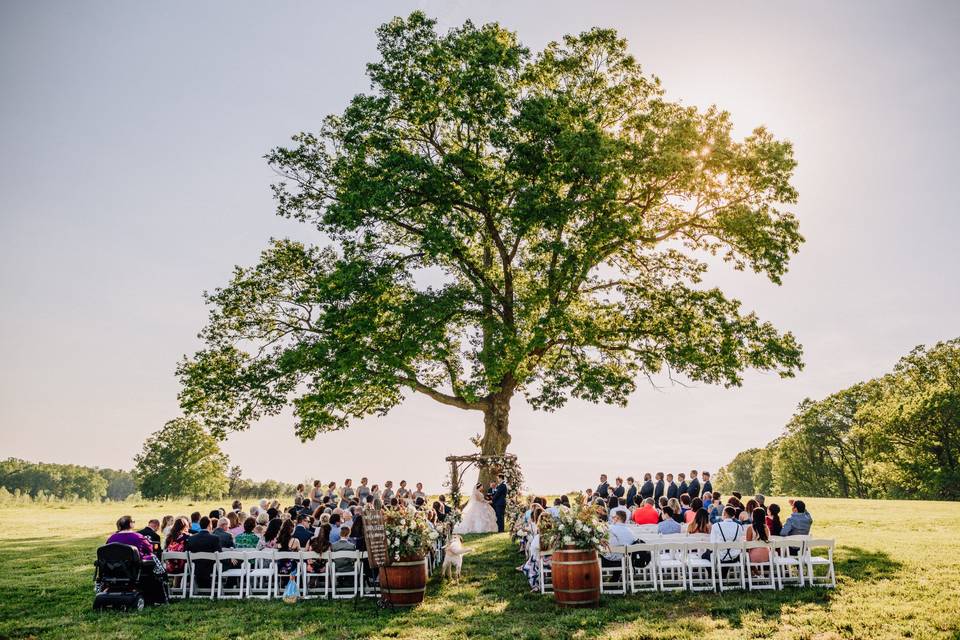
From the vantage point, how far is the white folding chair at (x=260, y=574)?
13.1m

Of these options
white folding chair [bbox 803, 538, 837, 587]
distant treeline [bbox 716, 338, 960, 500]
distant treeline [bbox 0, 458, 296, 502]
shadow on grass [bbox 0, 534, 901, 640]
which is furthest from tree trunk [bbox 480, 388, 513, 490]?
distant treeline [bbox 0, 458, 296, 502]

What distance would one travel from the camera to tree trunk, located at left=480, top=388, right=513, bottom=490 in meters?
25.2

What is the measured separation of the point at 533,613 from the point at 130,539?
7.63 m

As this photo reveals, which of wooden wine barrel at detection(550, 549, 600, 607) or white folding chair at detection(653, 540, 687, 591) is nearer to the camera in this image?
wooden wine barrel at detection(550, 549, 600, 607)

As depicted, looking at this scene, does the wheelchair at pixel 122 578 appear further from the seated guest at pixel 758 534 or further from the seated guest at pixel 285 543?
the seated guest at pixel 758 534

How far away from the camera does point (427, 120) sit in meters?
23.6

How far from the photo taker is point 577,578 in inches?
456

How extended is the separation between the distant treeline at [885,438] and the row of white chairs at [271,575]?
5177 cm

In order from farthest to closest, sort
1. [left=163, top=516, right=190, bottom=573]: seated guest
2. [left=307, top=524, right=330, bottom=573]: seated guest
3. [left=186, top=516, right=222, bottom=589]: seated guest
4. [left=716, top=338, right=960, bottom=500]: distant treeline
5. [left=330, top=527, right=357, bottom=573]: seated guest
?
[left=716, top=338, right=960, bottom=500]: distant treeline → [left=163, top=516, right=190, bottom=573]: seated guest → [left=330, top=527, right=357, bottom=573]: seated guest → [left=186, top=516, right=222, bottom=589]: seated guest → [left=307, top=524, right=330, bottom=573]: seated guest

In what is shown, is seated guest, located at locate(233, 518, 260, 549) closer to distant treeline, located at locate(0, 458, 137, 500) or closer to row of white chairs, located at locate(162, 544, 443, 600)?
row of white chairs, located at locate(162, 544, 443, 600)

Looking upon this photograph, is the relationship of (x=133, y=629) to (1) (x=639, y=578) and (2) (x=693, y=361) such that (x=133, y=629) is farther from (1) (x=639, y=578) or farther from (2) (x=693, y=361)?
(2) (x=693, y=361)

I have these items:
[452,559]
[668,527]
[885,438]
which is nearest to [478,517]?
[452,559]

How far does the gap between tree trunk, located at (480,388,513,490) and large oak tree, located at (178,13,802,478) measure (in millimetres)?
67

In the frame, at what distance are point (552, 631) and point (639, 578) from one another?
4.32 m
